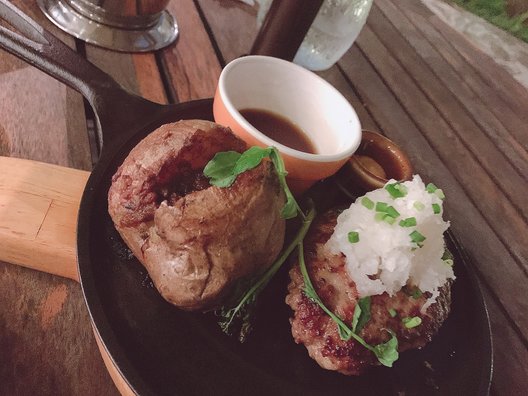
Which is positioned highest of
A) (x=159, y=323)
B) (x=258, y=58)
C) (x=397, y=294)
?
(x=258, y=58)

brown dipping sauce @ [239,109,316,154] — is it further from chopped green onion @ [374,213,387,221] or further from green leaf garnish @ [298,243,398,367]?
green leaf garnish @ [298,243,398,367]

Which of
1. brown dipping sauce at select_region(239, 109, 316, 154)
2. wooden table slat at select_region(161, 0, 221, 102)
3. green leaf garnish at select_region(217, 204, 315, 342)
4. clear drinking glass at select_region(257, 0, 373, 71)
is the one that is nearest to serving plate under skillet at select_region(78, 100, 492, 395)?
green leaf garnish at select_region(217, 204, 315, 342)

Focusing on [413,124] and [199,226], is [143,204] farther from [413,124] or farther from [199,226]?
[413,124]

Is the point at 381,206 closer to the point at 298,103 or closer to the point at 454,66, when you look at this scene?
the point at 298,103

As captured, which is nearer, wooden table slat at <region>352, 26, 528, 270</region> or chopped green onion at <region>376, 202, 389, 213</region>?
chopped green onion at <region>376, 202, 389, 213</region>

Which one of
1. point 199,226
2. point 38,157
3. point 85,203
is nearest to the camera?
point 199,226

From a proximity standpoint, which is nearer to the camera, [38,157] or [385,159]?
[38,157]

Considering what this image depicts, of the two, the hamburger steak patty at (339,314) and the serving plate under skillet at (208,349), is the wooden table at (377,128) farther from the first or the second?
the hamburger steak patty at (339,314)

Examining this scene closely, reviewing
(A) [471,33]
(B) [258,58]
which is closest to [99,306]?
(B) [258,58]
